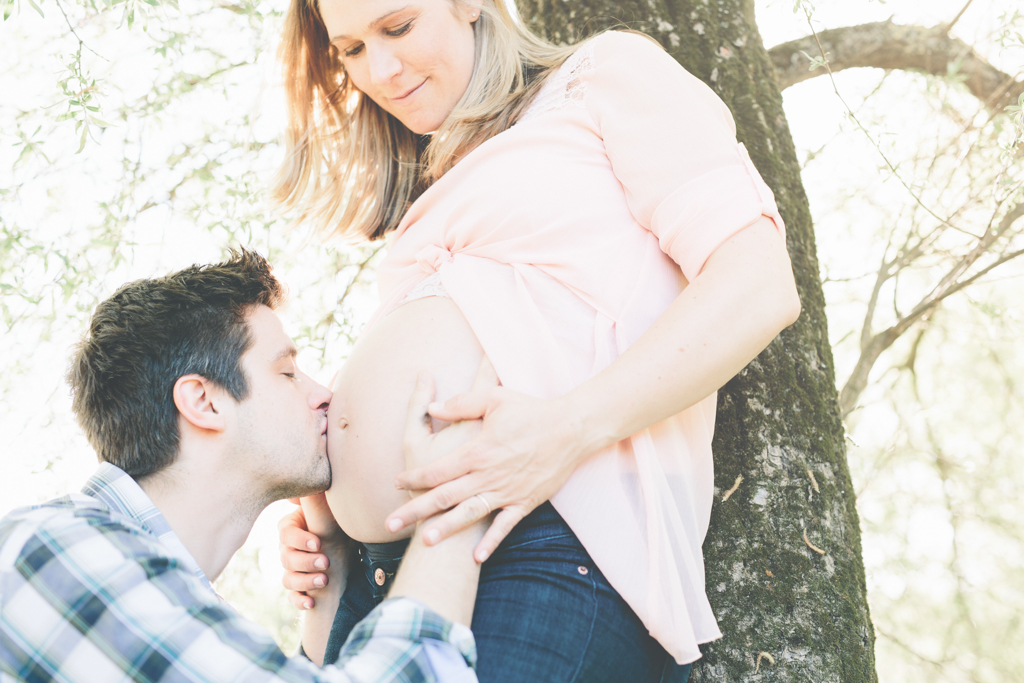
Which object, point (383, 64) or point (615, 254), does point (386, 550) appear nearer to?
point (615, 254)

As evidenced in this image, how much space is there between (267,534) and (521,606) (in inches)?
136

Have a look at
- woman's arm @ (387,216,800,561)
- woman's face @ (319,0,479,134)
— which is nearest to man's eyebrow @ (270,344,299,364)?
woman's arm @ (387,216,800,561)

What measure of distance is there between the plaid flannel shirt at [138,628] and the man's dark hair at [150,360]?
0.39 metres

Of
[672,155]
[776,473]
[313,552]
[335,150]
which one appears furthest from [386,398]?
[335,150]

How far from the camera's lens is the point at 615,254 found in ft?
4.70

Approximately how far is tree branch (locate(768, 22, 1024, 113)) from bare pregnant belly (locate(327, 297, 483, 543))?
2618 mm

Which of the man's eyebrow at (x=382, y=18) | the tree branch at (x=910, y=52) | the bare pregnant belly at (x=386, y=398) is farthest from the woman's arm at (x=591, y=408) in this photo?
the tree branch at (x=910, y=52)

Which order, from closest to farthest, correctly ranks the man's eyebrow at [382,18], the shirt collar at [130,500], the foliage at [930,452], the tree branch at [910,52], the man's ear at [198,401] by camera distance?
the shirt collar at [130,500] → the man's ear at [198,401] → the man's eyebrow at [382,18] → the tree branch at [910,52] → the foliage at [930,452]

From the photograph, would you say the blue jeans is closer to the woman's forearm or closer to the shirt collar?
the woman's forearm

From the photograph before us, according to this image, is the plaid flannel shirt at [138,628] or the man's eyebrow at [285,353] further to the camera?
the man's eyebrow at [285,353]

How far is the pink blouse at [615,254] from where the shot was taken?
4.17 feet

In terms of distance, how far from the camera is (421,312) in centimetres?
155

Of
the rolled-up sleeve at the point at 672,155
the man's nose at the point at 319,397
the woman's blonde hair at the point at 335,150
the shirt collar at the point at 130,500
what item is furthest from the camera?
the woman's blonde hair at the point at 335,150

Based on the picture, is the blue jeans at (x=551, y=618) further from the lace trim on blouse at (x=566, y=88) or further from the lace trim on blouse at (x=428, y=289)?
the lace trim on blouse at (x=566, y=88)
